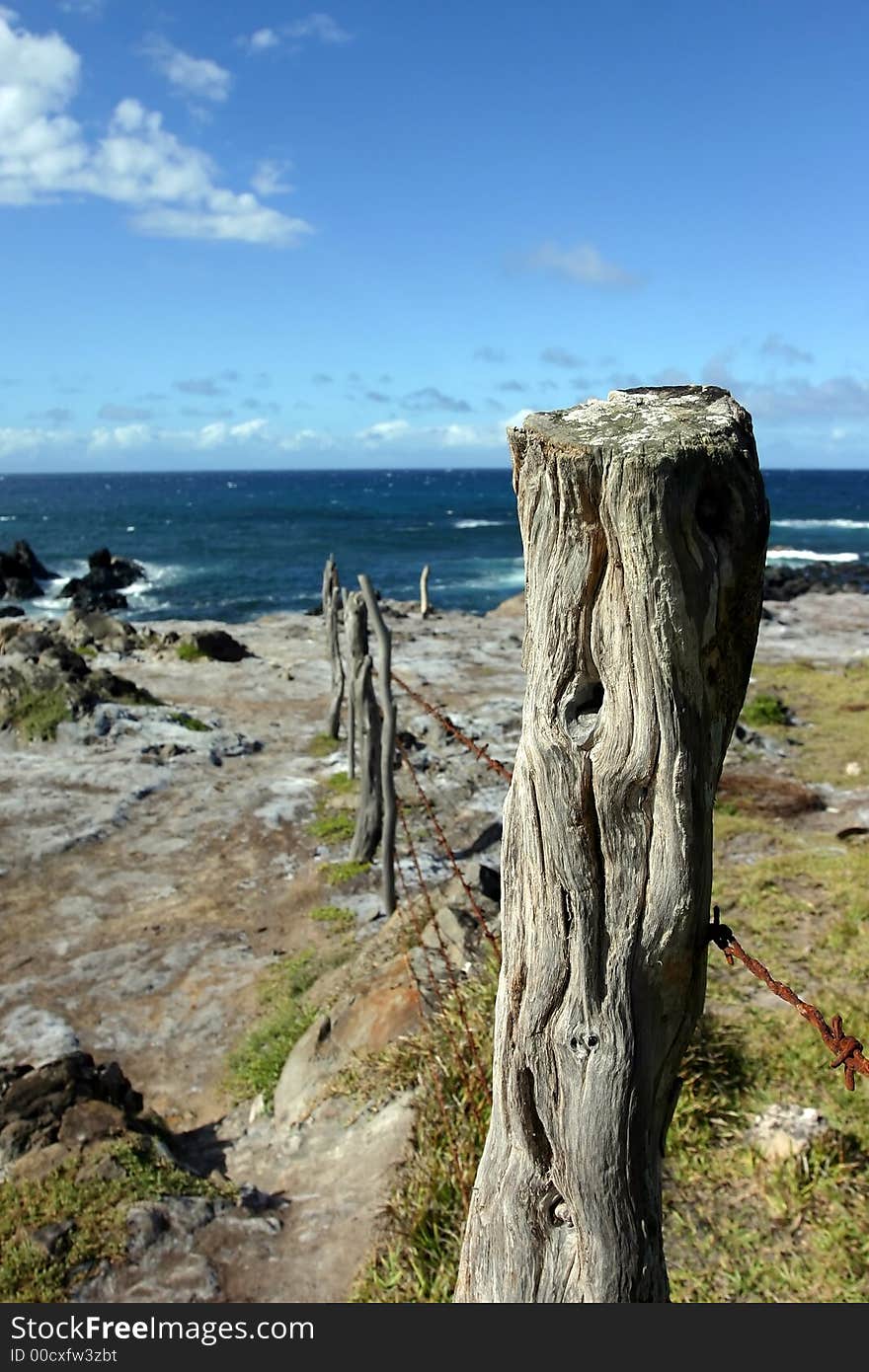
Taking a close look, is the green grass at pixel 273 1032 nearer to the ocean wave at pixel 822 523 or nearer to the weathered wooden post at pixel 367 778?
the weathered wooden post at pixel 367 778

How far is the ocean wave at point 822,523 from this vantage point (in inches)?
2980

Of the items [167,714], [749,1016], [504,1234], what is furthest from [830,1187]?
[167,714]

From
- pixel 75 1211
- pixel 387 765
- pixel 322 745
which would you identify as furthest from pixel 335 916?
pixel 322 745

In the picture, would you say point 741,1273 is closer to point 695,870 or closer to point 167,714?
point 695,870

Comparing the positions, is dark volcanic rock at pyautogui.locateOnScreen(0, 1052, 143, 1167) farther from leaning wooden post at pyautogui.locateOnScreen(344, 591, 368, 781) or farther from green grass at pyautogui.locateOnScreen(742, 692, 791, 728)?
green grass at pyautogui.locateOnScreen(742, 692, 791, 728)

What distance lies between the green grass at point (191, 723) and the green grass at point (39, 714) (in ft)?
5.43

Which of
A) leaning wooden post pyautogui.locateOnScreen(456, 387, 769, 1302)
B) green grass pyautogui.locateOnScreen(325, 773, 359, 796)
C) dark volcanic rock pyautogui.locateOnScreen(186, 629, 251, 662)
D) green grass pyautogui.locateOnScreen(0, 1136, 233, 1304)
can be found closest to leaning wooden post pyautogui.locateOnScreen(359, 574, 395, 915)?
green grass pyautogui.locateOnScreen(325, 773, 359, 796)

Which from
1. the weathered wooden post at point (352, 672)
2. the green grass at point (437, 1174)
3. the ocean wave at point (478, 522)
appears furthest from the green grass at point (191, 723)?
the ocean wave at point (478, 522)

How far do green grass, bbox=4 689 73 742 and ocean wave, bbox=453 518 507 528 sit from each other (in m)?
67.6

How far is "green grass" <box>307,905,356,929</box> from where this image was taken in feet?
31.4

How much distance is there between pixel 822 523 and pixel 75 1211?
8149cm

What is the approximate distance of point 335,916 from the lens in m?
9.72

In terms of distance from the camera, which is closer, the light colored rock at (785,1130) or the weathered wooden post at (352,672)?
the light colored rock at (785,1130)

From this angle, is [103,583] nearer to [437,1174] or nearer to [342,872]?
[342,872]
